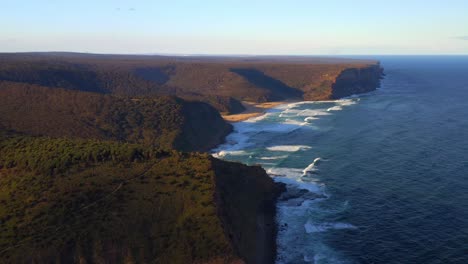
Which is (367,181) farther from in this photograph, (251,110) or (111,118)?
(251,110)

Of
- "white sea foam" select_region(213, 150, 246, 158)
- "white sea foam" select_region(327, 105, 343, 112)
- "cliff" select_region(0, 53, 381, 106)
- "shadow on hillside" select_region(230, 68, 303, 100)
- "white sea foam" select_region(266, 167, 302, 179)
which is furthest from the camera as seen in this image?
"shadow on hillside" select_region(230, 68, 303, 100)

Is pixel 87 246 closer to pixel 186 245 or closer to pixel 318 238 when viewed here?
pixel 186 245

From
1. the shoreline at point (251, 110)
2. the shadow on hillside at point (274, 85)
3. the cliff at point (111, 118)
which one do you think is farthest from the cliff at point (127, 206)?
the shadow on hillside at point (274, 85)

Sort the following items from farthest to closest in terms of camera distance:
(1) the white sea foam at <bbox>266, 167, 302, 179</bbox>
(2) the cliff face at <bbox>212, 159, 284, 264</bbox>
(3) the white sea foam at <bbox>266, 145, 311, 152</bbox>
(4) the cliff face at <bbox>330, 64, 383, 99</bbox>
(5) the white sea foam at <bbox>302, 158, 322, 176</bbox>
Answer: (4) the cliff face at <bbox>330, 64, 383, 99</bbox>, (3) the white sea foam at <bbox>266, 145, 311, 152</bbox>, (5) the white sea foam at <bbox>302, 158, 322, 176</bbox>, (1) the white sea foam at <bbox>266, 167, 302, 179</bbox>, (2) the cliff face at <bbox>212, 159, 284, 264</bbox>

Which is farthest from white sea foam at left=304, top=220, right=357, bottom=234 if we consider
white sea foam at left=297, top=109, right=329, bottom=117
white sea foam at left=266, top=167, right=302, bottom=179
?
white sea foam at left=297, top=109, right=329, bottom=117

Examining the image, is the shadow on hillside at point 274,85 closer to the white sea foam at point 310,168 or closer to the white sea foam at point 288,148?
the white sea foam at point 288,148

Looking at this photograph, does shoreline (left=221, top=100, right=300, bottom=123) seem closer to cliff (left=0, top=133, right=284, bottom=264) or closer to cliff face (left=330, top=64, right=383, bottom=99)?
cliff face (left=330, top=64, right=383, bottom=99)

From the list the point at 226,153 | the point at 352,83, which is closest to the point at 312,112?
the point at 226,153
